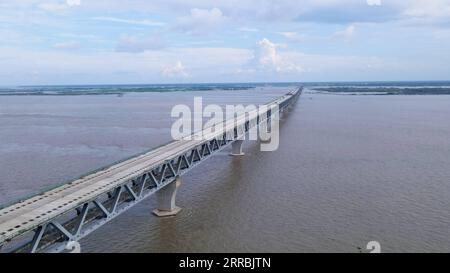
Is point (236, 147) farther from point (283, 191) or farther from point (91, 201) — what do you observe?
point (91, 201)

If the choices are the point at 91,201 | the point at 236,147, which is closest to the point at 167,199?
the point at 91,201

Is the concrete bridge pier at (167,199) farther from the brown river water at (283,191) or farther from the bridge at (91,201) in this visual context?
the brown river water at (283,191)

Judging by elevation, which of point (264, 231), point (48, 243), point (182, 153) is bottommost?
point (264, 231)

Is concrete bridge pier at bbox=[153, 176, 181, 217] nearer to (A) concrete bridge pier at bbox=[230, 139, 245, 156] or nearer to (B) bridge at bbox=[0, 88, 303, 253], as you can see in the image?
(B) bridge at bbox=[0, 88, 303, 253]

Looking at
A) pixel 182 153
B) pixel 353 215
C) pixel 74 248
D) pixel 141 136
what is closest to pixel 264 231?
pixel 353 215

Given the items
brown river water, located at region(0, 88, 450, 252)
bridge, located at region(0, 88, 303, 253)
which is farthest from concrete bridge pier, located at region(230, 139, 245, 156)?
bridge, located at region(0, 88, 303, 253)

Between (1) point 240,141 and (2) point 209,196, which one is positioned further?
(1) point 240,141

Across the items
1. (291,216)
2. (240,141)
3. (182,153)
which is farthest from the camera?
(240,141)
